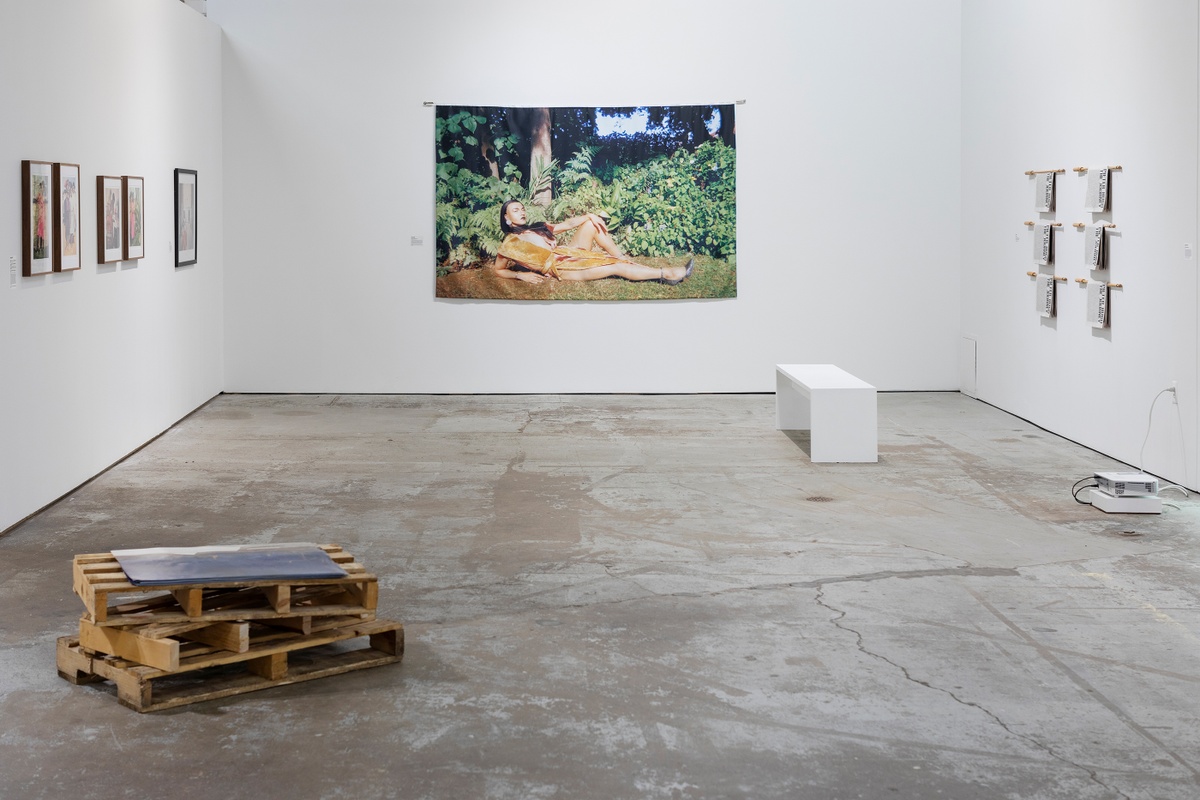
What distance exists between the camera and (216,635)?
4.33 metres

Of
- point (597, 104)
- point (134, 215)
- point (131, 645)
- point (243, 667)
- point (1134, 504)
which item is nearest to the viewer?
point (131, 645)

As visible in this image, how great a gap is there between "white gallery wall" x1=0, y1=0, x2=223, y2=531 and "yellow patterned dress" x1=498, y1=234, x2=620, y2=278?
2.73 meters

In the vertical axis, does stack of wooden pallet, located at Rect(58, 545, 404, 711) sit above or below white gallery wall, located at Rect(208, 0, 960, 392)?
below

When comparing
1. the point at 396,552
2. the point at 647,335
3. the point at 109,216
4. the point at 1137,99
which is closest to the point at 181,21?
the point at 109,216

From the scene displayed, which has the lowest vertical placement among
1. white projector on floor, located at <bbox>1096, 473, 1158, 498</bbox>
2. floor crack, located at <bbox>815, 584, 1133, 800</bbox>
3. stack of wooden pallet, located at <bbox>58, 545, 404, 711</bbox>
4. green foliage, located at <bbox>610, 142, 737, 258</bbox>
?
floor crack, located at <bbox>815, 584, 1133, 800</bbox>

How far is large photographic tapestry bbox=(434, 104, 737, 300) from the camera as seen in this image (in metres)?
12.3

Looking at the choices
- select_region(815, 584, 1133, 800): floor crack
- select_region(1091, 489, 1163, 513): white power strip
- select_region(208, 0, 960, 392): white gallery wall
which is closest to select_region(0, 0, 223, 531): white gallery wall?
select_region(208, 0, 960, 392): white gallery wall

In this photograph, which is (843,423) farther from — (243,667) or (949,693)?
(243,667)

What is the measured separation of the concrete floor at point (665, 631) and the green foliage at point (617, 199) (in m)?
3.63

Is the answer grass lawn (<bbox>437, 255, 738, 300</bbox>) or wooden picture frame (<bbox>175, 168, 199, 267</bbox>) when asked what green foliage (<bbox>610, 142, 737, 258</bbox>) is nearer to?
grass lawn (<bbox>437, 255, 738, 300</bbox>)

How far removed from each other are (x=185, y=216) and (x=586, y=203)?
12.1ft

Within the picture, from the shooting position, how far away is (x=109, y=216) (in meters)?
8.61

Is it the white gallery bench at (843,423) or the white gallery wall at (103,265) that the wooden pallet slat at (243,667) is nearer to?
the white gallery wall at (103,265)

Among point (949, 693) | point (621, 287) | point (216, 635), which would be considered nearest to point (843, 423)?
point (621, 287)
